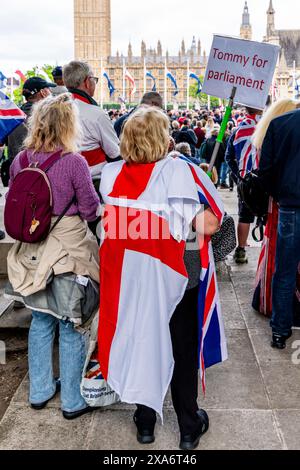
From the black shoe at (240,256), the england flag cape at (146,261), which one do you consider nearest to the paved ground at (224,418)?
the england flag cape at (146,261)

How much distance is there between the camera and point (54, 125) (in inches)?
118

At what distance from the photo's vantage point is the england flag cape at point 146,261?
2623 mm

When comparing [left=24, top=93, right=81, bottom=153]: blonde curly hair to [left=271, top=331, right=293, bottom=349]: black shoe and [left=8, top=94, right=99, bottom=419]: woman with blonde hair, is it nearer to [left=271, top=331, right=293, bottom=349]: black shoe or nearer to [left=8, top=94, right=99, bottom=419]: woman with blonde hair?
[left=8, top=94, right=99, bottom=419]: woman with blonde hair

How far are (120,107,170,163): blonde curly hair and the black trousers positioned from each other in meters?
0.66

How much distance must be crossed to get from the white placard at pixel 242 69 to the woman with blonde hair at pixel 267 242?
0.68 ft

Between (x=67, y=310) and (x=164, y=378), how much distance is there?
0.65 metres

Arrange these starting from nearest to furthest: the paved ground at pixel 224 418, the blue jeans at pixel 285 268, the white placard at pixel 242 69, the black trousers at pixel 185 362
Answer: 1. the black trousers at pixel 185 362
2. the paved ground at pixel 224 418
3. the blue jeans at pixel 285 268
4. the white placard at pixel 242 69

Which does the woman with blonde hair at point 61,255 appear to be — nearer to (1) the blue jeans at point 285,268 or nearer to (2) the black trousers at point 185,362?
(2) the black trousers at point 185,362

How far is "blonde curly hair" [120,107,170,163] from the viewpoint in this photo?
2592 mm

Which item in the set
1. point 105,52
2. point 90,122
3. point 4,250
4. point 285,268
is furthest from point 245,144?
point 105,52

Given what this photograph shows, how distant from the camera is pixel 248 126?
18.4 ft

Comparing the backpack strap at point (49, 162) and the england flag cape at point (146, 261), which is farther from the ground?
the backpack strap at point (49, 162)

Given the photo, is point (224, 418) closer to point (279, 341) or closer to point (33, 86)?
point (279, 341)
